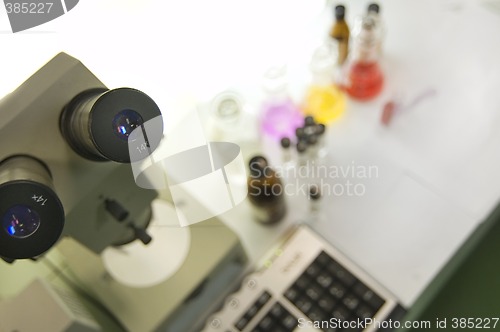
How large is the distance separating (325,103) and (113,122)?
1.75ft

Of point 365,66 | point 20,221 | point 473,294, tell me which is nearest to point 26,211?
point 20,221

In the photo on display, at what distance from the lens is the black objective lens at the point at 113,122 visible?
51cm

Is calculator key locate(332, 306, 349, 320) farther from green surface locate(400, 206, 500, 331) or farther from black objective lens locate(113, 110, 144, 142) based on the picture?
black objective lens locate(113, 110, 144, 142)

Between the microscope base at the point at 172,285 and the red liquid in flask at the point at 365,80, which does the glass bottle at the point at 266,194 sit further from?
the red liquid in flask at the point at 365,80

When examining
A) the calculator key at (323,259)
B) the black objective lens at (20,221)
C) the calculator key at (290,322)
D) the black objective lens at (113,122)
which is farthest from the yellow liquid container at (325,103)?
the black objective lens at (20,221)

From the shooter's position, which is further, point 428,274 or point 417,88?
point 417,88

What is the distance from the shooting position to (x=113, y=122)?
516mm

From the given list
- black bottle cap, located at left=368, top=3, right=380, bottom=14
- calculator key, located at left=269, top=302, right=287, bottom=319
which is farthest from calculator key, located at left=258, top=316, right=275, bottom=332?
black bottle cap, located at left=368, top=3, right=380, bottom=14

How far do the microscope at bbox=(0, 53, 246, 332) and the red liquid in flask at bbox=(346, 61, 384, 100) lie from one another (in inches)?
14.3

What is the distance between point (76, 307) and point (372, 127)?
1.89 feet

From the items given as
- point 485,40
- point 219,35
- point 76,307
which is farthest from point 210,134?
point 485,40

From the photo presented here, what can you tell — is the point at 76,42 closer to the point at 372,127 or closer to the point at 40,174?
the point at 40,174

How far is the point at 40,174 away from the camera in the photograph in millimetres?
528

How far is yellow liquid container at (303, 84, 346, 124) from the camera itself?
96 centimetres
